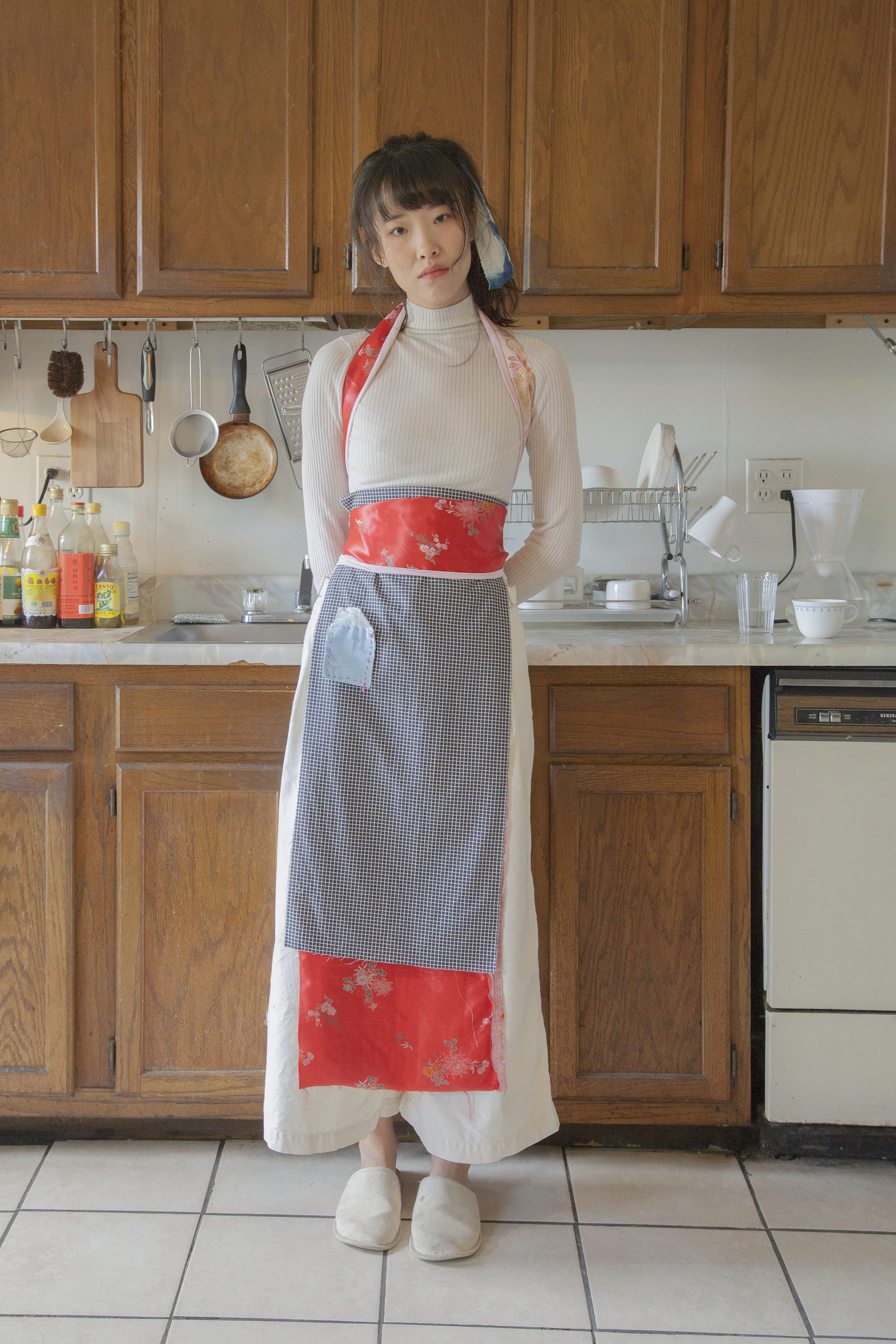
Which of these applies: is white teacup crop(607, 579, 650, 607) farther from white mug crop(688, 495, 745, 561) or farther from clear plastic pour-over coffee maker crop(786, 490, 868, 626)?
clear plastic pour-over coffee maker crop(786, 490, 868, 626)

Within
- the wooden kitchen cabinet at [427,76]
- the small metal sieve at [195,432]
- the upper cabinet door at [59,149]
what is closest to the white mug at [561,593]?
the wooden kitchen cabinet at [427,76]

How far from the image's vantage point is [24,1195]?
1662 mm

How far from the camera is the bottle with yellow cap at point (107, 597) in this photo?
2062 millimetres

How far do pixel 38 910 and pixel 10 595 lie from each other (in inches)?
26.0

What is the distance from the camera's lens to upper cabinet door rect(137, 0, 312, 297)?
6.33 ft

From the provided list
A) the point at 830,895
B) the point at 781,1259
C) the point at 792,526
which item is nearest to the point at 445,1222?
the point at 781,1259

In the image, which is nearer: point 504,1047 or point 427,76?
point 504,1047

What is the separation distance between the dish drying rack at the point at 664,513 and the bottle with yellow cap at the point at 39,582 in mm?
892

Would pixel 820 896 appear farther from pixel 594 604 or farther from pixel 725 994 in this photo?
pixel 594 604

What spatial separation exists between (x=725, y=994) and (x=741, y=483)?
42.2 inches

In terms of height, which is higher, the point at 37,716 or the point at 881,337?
the point at 881,337

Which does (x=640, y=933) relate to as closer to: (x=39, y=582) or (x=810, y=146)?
(x=39, y=582)

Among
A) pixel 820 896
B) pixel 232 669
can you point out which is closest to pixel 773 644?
pixel 820 896

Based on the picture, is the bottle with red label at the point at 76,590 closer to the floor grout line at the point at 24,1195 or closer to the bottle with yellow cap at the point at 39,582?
the bottle with yellow cap at the point at 39,582
